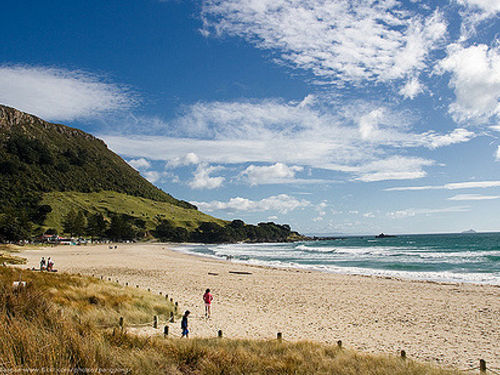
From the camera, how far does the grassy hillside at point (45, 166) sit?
122m

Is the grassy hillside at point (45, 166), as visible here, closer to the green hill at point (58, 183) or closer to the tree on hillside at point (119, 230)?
the green hill at point (58, 183)

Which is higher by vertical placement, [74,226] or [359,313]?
[74,226]

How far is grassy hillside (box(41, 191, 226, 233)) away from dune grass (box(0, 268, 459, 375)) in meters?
105

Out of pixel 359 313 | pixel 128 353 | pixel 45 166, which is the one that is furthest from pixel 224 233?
pixel 128 353

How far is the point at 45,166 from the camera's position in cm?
14262

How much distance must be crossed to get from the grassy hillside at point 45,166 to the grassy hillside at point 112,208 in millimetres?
7040

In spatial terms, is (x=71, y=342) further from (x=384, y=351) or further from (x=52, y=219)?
(x=52, y=219)

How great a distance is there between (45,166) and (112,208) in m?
41.1

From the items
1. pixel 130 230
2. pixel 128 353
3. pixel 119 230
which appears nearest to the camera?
pixel 128 353

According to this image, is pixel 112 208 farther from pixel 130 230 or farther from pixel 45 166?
pixel 45 166

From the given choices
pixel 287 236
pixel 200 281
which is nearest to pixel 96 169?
pixel 287 236

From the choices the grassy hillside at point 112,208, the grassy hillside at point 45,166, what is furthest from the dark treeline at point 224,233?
the grassy hillside at point 45,166

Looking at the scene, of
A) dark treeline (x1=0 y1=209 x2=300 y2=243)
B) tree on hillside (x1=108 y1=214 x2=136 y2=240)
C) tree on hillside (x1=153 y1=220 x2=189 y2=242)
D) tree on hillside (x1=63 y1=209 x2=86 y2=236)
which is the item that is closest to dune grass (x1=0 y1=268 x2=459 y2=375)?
dark treeline (x1=0 y1=209 x2=300 y2=243)

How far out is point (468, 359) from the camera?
10.5 metres
